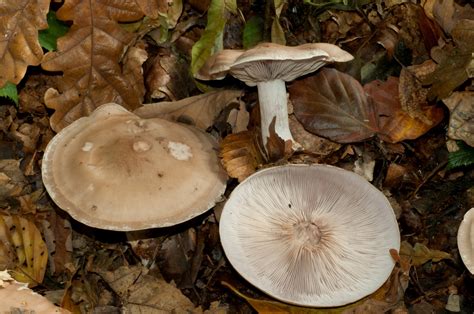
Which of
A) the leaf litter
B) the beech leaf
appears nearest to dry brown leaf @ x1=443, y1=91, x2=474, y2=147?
the leaf litter

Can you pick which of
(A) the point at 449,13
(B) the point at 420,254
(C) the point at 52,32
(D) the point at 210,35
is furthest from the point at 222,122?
(A) the point at 449,13

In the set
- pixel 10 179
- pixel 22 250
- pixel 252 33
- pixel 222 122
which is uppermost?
pixel 252 33

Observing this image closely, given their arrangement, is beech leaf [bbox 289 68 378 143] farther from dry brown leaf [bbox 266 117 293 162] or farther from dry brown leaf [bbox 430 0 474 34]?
dry brown leaf [bbox 430 0 474 34]

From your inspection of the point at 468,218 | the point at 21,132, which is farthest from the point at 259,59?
the point at 21,132

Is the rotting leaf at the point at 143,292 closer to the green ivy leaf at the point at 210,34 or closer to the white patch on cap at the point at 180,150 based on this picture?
the white patch on cap at the point at 180,150

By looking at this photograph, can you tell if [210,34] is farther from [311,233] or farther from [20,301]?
[20,301]

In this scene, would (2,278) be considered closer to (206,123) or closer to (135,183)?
(135,183)

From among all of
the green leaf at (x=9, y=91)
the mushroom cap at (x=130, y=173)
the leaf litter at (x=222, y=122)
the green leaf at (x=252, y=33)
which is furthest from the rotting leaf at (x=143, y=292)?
the green leaf at (x=252, y=33)
